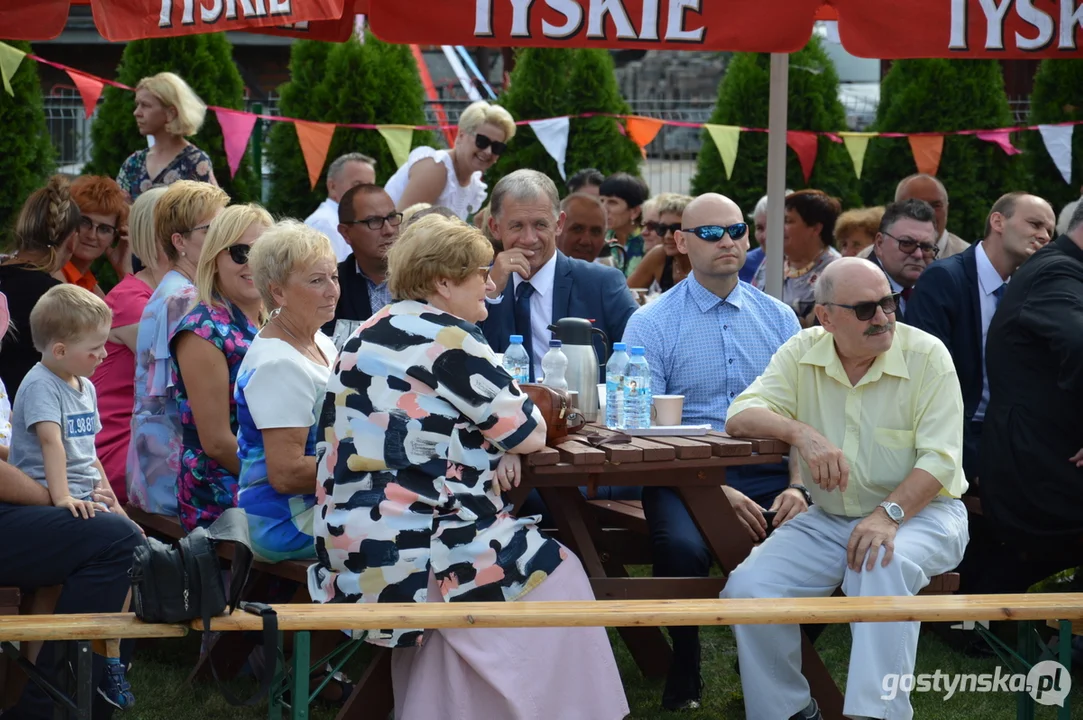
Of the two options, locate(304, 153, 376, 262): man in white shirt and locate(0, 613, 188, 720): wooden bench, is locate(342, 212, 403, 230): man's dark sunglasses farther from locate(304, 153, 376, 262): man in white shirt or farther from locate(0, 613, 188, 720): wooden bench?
locate(0, 613, 188, 720): wooden bench

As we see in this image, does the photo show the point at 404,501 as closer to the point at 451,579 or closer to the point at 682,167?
the point at 451,579

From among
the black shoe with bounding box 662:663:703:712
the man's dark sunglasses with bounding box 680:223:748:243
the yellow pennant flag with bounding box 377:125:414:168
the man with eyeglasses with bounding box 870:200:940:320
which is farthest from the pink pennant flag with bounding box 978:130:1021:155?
the black shoe with bounding box 662:663:703:712

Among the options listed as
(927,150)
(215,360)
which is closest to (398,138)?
(927,150)

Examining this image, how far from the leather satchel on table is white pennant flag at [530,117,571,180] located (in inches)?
259

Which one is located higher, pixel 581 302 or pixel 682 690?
pixel 581 302

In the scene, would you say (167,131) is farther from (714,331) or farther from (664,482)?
(664,482)

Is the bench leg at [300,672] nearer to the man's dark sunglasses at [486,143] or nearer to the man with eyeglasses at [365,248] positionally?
the man with eyeglasses at [365,248]

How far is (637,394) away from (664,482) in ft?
1.20

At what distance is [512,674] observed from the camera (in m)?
3.43

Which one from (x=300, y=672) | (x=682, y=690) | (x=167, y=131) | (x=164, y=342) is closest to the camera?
(x=300, y=672)

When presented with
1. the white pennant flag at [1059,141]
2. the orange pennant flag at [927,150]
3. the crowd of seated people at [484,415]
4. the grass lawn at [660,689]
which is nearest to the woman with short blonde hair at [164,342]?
the crowd of seated people at [484,415]

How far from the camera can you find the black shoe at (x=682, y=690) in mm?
4180

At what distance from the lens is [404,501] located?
337 cm

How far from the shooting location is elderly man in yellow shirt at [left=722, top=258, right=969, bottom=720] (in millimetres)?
3750
